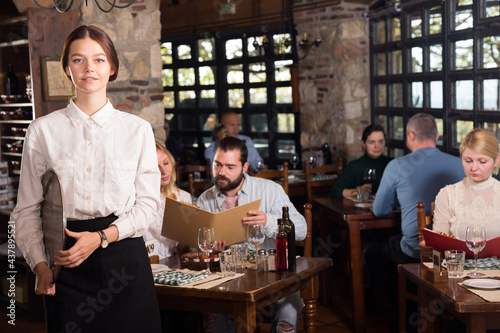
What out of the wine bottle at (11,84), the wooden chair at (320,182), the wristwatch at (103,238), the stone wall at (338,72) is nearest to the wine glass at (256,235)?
the wristwatch at (103,238)

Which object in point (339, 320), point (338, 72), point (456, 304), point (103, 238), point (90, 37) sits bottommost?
point (339, 320)

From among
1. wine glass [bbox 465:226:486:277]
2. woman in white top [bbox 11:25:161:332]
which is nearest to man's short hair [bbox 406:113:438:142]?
wine glass [bbox 465:226:486:277]

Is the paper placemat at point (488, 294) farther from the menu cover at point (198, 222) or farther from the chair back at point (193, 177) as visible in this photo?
the chair back at point (193, 177)

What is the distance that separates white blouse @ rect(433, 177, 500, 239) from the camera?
10.5 feet

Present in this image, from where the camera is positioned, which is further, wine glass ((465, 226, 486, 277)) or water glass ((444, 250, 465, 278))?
wine glass ((465, 226, 486, 277))

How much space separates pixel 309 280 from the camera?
2.87m

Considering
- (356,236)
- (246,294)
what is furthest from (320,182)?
(246,294)

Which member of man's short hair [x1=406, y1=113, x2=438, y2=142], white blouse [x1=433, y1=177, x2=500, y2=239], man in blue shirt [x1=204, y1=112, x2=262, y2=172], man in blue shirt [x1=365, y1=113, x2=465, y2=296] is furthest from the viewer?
man in blue shirt [x1=204, y1=112, x2=262, y2=172]

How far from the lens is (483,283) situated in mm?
2463

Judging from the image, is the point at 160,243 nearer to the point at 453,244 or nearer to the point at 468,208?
the point at 453,244

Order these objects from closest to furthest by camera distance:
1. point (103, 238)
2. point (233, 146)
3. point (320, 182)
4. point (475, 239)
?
point (103, 238) < point (475, 239) < point (233, 146) < point (320, 182)

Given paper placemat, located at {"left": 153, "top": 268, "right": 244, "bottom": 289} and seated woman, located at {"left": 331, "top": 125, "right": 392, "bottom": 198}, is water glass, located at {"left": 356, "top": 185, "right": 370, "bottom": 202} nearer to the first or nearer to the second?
seated woman, located at {"left": 331, "top": 125, "right": 392, "bottom": 198}

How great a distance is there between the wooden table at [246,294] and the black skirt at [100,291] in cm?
54

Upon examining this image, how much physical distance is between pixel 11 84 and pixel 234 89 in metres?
3.12
